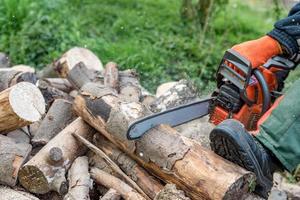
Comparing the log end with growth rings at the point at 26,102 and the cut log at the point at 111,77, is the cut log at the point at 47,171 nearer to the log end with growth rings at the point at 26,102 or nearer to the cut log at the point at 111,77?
the log end with growth rings at the point at 26,102

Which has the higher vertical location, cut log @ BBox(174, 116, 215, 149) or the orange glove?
the orange glove

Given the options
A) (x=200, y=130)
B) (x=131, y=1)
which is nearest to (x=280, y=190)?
(x=200, y=130)

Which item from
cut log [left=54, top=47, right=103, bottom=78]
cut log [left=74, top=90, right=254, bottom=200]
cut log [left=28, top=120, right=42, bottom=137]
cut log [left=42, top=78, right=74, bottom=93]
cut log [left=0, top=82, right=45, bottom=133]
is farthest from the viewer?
cut log [left=54, top=47, right=103, bottom=78]

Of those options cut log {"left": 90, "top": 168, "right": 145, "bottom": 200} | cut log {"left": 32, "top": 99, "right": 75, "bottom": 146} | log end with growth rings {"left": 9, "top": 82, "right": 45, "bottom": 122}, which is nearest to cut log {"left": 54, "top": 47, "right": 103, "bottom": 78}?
cut log {"left": 32, "top": 99, "right": 75, "bottom": 146}

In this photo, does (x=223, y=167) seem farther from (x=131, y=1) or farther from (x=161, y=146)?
(x=131, y=1)

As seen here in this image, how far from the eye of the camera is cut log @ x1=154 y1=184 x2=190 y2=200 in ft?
9.25

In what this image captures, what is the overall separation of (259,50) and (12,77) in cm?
166

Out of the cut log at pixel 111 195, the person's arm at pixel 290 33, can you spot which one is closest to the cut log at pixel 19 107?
the cut log at pixel 111 195

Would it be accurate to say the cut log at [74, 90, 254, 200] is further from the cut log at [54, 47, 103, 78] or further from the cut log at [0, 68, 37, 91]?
the cut log at [54, 47, 103, 78]

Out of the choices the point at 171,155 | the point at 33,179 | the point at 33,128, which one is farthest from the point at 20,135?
the point at 171,155

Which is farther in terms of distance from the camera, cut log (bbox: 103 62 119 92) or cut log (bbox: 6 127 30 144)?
cut log (bbox: 103 62 119 92)

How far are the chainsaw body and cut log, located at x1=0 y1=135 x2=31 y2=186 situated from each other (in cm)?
117

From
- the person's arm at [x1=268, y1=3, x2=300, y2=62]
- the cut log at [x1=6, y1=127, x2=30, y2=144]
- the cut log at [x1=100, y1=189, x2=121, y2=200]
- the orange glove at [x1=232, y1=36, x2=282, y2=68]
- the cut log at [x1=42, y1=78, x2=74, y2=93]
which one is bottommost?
the cut log at [x1=100, y1=189, x2=121, y2=200]

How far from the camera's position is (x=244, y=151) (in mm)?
2807
